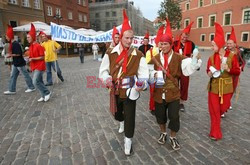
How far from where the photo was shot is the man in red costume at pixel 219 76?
303 cm

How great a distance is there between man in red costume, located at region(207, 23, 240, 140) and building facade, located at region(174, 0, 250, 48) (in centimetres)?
3361

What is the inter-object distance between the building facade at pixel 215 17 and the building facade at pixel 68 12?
79.1 ft

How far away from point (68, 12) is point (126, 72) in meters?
38.6

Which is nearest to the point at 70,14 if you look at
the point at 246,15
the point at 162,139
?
the point at 246,15

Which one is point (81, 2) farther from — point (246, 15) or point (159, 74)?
point (159, 74)

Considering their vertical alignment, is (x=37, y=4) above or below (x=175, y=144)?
above

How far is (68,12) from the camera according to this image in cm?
3706

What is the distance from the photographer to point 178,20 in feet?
150

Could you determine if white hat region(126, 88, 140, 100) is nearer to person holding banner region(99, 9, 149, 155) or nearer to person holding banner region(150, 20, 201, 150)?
person holding banner region(99, 9, 149, 155)

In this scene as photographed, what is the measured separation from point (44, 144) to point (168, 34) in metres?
2.83

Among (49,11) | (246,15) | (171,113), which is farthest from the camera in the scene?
(49,11)

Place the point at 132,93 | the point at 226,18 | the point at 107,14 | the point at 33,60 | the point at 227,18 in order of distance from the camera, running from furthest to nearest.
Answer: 1. the point at 107,14
2. the point at 226,18
3. the point at 227,18
4. the point at 33,60
5. the point at 132,93

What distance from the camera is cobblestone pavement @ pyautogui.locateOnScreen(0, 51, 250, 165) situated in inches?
114

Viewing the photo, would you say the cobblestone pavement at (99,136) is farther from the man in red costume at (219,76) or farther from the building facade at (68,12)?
the building facade at (68,12)
